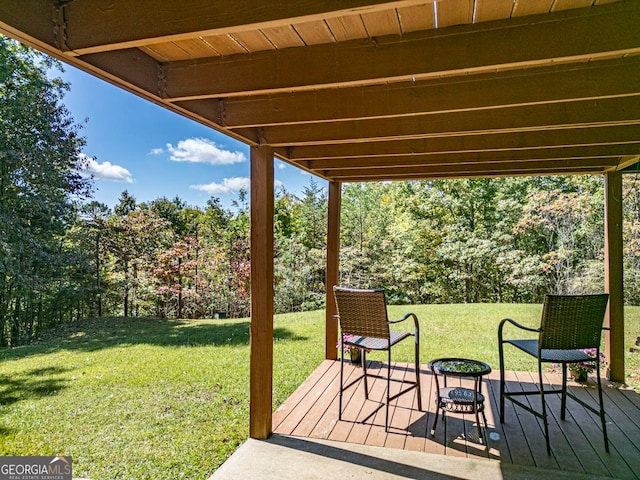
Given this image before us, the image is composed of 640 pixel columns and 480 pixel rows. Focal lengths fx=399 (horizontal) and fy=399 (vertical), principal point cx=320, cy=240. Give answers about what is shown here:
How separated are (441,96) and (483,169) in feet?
7.32

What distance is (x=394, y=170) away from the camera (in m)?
4.41

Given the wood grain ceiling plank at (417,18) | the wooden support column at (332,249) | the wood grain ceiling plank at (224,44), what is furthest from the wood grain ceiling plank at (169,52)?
the wooden support column at (332,249)

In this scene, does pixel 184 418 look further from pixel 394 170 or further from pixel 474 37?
pixel 474 37

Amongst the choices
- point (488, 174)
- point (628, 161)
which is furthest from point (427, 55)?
point (628, 161)

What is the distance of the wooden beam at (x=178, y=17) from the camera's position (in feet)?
4.04

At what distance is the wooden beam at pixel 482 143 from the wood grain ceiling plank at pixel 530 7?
1.68 metres

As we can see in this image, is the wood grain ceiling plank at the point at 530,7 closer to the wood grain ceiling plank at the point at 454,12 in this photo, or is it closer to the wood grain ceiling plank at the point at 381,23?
the wood grain ceiling plank at the point at 454,12

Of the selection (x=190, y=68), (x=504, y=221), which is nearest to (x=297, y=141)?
(x=190, y=68)

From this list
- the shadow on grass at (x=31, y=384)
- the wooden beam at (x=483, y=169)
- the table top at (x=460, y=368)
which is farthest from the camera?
the shadow on grass at (x=31, y=384)

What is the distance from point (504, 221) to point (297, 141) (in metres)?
7.22

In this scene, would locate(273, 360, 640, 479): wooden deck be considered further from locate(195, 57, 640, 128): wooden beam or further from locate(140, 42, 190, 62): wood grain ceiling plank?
locate(140, 42, 190, 62): wood grain ceiling plank

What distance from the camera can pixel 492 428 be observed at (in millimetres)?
3133

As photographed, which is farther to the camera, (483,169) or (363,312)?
(483,169)

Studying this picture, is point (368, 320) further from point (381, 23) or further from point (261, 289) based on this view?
point (381, 23)
